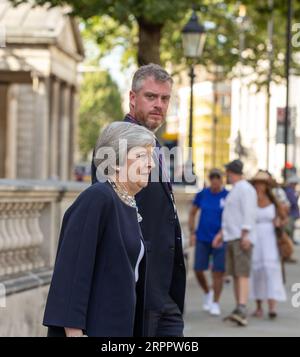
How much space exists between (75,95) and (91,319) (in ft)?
191

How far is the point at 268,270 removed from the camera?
1703 cm

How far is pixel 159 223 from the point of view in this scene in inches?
277

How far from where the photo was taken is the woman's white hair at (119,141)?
6.03 meters

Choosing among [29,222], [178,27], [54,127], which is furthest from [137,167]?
[54,127]

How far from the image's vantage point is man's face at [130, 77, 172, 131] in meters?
7.05

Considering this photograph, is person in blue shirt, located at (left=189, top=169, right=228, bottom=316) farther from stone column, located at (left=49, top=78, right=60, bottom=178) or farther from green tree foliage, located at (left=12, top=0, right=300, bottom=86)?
stone column, located at (left=49, top=78, right=60, bottom=178)

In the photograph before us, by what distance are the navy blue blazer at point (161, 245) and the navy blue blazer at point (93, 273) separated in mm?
1014

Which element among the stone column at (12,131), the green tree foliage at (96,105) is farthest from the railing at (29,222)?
the green tree foliage at (96,105)

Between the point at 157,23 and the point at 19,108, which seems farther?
the point at 19,108

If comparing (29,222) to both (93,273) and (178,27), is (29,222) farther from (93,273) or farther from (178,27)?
(178,27)

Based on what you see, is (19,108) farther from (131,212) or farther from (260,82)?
(131,212)

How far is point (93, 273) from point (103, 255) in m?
0.08

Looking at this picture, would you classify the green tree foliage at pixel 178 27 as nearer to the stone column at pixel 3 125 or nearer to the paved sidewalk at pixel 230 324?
the paved sidewalk at pixel 230 324

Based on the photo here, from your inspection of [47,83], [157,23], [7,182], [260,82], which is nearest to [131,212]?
[7,182]
